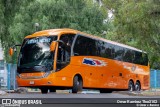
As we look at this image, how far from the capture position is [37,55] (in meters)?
16.7

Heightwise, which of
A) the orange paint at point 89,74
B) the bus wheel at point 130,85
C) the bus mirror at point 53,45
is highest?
the bus mirror at point 53,45

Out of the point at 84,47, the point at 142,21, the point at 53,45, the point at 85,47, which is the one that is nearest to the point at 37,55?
the point at 53,45

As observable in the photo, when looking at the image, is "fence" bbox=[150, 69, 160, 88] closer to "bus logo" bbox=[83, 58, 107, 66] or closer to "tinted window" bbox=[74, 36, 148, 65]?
"tinted window" bbox=[74, 36, 148, 65]

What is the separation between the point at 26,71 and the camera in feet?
56.1

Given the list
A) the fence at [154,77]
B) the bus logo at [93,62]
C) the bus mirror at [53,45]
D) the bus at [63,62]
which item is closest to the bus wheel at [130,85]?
the bus at [63,62]

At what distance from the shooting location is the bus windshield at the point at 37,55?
1664cm

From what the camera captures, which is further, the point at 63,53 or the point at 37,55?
the point at 63,53

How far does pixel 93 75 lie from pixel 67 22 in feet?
54.3

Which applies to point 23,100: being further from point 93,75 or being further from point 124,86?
point 124,86

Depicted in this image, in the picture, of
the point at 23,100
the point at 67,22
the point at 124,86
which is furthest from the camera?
the point at 67,22

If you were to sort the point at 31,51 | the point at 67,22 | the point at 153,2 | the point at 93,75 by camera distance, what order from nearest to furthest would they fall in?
the point at 153,2, the point at 31,51, the point at 93,75, the point at 67,22

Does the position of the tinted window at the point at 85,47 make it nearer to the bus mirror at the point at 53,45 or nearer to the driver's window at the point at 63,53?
the driver's window at the point at 63,53

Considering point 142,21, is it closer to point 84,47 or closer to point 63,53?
point 84,47

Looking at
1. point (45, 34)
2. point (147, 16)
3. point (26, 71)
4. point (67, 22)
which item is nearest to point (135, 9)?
point (147, 16)
